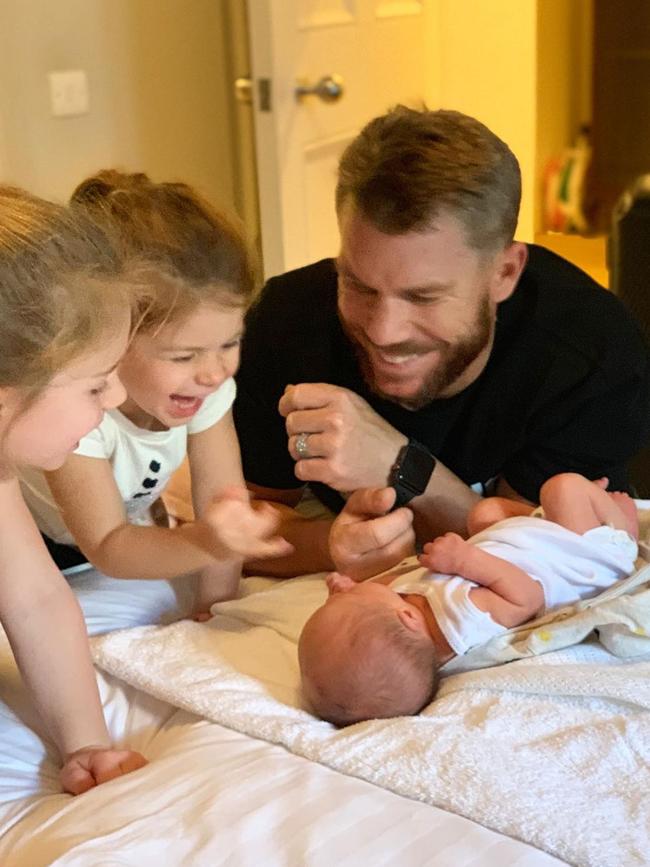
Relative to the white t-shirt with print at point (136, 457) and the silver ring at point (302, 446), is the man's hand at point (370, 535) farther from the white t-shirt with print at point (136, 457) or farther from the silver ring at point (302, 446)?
the white t-shirt with print at point (136, 457)

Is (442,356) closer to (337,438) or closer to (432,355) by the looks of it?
(432,355)

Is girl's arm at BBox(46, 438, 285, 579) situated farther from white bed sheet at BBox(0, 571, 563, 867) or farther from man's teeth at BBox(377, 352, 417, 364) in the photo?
man's teeth at BBox(377, 352, 417, 364)

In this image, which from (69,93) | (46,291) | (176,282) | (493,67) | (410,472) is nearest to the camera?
(46,291)

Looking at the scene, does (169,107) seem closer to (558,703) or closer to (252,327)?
(252,327)

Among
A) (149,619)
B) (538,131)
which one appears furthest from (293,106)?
(538,131)

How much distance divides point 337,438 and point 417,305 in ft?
0.67

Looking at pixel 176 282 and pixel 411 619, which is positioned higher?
pixel 176 282

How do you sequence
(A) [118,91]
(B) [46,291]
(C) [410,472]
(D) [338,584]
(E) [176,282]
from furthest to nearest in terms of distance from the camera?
(A) [118,91] < (C) [410,472] < (D) [338,584] < (E) [176,282] < (B) [46,291]

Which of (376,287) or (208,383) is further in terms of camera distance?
(376,287)

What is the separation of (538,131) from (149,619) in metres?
3.83

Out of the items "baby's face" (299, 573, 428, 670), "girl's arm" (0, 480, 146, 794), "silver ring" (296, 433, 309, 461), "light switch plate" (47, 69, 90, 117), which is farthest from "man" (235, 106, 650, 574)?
"light switch plate" (47, 69, 90, 117)

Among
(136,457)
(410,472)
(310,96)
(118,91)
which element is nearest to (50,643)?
(136,457)

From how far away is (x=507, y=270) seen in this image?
4.77ft

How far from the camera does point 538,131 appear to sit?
4.69m
